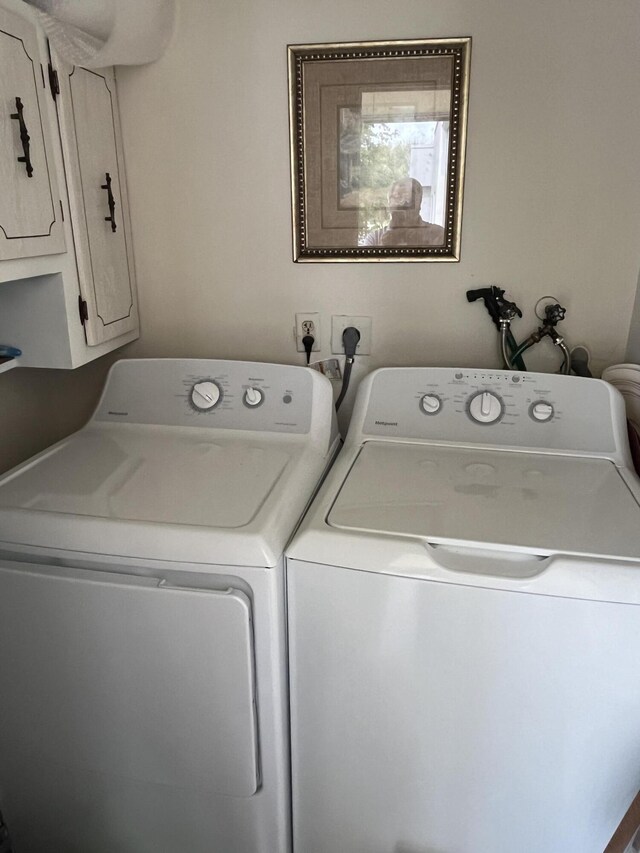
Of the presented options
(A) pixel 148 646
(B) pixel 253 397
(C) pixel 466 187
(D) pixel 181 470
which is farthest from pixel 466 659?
(C) pixel 466 187

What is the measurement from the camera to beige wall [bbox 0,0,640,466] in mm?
1478

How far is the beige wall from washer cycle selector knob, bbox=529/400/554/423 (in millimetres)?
266

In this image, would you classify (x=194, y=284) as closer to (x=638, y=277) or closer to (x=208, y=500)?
(x=208, y=500)

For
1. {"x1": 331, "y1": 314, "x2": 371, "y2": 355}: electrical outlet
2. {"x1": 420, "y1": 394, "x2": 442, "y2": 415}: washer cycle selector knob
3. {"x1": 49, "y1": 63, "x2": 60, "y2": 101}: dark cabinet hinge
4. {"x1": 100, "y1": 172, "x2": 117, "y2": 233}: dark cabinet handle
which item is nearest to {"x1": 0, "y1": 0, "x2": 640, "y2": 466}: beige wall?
{"x1": 331, "y1": 314, "x2": 371, "y2": 355}: electrical outlet

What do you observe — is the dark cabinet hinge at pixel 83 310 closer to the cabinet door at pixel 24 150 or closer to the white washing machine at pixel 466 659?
the cabinet door at pixel 24 150

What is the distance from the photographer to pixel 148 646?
3.74ft

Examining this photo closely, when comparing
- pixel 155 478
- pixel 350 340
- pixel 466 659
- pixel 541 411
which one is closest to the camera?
pixel 466 659

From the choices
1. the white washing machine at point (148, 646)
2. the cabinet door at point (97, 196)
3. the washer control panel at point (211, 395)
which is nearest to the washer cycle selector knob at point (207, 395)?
the washer control panel at point (211, 395)

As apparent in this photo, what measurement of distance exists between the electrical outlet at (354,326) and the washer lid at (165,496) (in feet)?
1.27

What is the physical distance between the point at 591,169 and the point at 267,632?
4.14ft

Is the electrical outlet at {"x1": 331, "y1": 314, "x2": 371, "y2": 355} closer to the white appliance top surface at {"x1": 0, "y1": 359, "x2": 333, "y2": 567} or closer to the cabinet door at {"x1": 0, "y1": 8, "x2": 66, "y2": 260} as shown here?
the white appliance top surface at {"x1": 0, "y1": 359, "x2": 333, "y2": 567}

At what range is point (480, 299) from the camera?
1.66 meters

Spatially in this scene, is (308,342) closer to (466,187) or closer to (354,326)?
(354,326)

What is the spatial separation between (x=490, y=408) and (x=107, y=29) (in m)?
1.17
